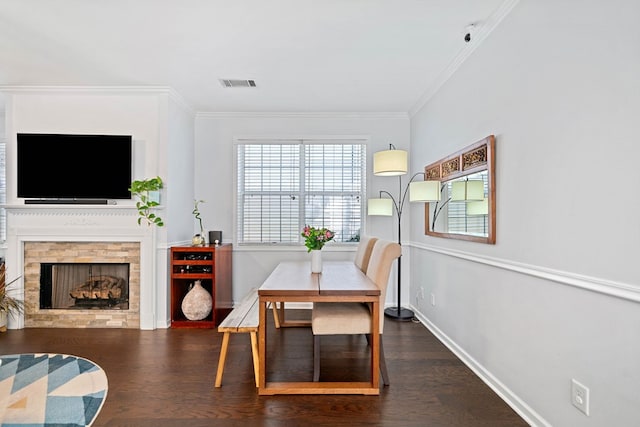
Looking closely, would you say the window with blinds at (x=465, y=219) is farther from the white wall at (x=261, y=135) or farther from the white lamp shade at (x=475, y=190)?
the white wall at (x=261, y=135)

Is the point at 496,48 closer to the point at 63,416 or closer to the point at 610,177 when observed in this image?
the point at 610,177

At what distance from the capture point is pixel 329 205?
4.48 meters

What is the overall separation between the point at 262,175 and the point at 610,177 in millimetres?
3666

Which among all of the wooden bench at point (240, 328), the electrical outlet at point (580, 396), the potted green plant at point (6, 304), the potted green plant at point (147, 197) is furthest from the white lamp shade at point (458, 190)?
the potted green plant at point (6, 304)

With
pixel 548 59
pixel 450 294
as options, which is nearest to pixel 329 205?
pixel 450 294

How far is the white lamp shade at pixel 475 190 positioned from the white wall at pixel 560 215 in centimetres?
26

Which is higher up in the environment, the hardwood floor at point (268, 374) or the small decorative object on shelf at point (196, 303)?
the small decorative object on shelf at point (196, 303)

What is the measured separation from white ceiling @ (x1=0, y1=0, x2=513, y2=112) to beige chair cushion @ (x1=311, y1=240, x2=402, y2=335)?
5.31ft

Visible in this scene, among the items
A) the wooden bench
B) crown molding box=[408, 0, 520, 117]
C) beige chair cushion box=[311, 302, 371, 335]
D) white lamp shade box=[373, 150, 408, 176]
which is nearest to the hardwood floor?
the wooden bench

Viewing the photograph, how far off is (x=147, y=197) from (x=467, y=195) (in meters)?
3.06

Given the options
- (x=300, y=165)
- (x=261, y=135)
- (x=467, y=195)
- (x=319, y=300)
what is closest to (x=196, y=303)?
(x=319, y=300)

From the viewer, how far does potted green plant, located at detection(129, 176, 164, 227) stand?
340 cm

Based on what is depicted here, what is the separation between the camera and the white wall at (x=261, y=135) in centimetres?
440

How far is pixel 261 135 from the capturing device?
14.5 feet
